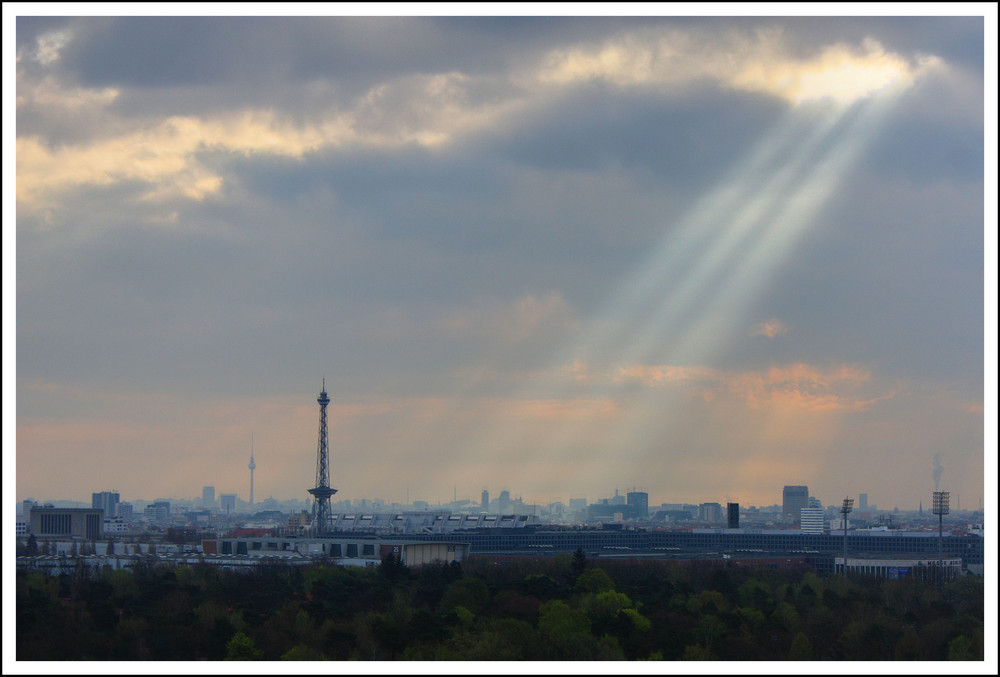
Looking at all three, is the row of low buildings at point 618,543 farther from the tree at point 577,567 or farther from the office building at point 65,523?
the tree at point 577,567

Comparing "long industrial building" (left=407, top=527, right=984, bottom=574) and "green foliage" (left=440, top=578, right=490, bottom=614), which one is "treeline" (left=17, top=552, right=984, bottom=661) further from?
"long industrial building" (left=407, top=527, right=984, bottom=574)

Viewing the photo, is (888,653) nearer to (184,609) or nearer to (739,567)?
(184,609)

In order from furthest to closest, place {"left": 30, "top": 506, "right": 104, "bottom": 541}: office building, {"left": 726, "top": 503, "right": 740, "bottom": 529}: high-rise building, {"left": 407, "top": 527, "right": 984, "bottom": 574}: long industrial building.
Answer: {"left": 726, "top": 503, "right": 740, "bottom": 529}: high-rise building, {"left": 30, "top": 506, "right": 104, "bottom": 541}: office building, {"left": 407, "top": 527, "right": 984, "bottom": 574}: long industrial building

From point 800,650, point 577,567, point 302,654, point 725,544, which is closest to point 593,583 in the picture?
point 577,567

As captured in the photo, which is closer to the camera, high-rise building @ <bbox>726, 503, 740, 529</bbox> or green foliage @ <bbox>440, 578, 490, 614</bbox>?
green foliage @ <bbox>440, 578, 490, 614</bbox>

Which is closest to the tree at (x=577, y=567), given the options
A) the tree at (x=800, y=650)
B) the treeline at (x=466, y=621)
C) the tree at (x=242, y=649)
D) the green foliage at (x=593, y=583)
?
the treeline at (x=466, y=621)

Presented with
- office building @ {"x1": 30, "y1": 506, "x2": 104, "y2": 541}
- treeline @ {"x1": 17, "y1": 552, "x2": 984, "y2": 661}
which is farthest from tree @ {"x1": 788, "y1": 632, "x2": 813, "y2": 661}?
office building @ {"x1": 30, "y1": 506, "x2": 104, "y2": 541}

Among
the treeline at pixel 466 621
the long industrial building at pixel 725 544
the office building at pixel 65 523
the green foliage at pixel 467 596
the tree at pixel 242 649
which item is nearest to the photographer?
the tree at pixel 242 649

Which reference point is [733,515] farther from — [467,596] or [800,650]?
[800,650]

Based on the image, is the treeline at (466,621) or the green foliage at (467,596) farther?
the green foliage at (467,596)
